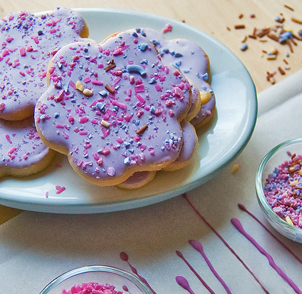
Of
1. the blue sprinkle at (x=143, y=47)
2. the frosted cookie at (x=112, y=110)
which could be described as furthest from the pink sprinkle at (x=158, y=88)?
the blue sprinkle at (x=143, y=47)

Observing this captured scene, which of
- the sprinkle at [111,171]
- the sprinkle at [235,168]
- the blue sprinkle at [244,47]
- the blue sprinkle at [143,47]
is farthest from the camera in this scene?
the blue sprinkle at [244,47]

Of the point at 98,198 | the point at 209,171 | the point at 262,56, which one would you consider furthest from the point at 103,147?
the point at 262,56

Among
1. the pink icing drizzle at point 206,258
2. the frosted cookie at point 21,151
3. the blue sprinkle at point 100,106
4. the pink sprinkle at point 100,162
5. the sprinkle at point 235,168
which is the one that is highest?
the blue sprinkle at point 100,106

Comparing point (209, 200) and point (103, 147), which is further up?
point (103, 147)

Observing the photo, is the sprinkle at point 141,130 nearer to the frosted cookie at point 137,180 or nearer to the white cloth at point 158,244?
the frosted cookie at point 137,180

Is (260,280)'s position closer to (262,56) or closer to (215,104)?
(215,104)

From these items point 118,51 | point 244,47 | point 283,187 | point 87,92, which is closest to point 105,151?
point 87,92

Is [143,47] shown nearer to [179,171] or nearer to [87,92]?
[87,92]
